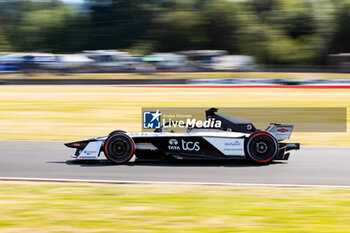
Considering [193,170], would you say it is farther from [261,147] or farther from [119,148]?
[119,148]

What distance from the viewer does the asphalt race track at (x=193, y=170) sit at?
7.26 metres

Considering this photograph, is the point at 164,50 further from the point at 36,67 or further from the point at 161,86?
the point at 161,86

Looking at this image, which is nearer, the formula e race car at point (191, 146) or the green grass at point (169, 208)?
the green grass at point (169, 208)

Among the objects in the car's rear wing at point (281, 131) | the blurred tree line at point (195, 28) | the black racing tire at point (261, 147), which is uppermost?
the blurred tree line at point (195, 28)

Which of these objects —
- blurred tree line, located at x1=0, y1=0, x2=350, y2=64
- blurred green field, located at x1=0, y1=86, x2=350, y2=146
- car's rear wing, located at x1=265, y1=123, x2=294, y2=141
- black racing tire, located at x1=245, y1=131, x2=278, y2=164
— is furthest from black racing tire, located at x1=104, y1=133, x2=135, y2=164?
blurred tree line, located at x1=0, y1=0, x2=350, y2=64

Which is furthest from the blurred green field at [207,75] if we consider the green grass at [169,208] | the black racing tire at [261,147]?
the green grass at [169,208]

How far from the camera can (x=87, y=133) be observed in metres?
13.0

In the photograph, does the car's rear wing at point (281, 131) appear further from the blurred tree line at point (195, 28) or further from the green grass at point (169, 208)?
the blurred tree line at point (195, 28)

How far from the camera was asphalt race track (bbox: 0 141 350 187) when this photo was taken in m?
7.26

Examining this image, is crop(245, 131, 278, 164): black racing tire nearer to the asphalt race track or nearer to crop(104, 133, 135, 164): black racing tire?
the asphalt race track

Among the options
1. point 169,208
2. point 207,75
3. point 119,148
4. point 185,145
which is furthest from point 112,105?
point 207,75

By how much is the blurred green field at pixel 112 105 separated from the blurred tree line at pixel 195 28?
30470mm

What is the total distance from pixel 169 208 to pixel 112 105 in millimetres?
14268

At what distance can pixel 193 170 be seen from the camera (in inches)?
309
